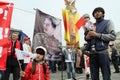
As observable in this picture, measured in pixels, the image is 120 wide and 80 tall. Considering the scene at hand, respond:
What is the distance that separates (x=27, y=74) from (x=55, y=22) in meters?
6.50

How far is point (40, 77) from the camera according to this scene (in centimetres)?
688

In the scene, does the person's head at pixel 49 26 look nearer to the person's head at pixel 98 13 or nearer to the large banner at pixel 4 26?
the large banner at pixel 4 26

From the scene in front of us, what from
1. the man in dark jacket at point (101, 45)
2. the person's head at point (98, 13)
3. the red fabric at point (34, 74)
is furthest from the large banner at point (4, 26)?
the person's head at point (98, 13)

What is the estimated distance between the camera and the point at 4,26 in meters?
6.99

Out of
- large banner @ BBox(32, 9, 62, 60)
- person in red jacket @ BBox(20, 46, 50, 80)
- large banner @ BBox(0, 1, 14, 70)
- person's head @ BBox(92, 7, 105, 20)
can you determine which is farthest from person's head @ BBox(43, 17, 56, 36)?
person's head @ BBox(92, 7, 105, 20)

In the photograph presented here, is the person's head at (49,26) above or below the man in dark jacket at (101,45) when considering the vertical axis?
above

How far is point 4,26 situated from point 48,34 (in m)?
5.46

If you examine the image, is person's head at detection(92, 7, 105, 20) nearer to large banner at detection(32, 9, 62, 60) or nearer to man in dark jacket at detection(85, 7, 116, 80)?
man in dark jacket at detection(85, 7, 116, 80)

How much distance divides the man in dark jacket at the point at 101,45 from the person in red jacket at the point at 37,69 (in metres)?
1.26

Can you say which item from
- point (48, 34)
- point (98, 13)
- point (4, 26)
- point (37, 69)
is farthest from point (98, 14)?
point (48, 34)

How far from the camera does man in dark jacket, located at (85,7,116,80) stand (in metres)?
5.94

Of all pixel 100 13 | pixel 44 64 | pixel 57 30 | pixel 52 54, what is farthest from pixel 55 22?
pixel 100 13

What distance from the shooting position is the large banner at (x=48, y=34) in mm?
11656

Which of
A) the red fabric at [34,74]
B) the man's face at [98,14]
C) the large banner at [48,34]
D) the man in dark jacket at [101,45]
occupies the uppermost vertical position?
the large banner at [48,34]
